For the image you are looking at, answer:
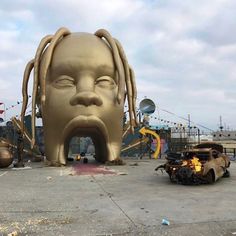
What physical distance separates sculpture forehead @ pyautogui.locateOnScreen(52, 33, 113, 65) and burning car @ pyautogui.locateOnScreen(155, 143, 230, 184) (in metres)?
9.04

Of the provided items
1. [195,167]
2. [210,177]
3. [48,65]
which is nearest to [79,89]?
[48,65]

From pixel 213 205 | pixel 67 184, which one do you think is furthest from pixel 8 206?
pixel 213 205

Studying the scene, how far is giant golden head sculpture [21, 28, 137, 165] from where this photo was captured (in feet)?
69.1

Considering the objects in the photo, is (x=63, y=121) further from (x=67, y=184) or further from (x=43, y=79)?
(x=67, y=184)

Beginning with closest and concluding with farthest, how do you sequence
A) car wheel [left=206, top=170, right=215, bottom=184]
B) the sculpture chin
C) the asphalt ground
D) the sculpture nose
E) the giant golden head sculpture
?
the asphalt ground, car wheel [left=206, top=170, right=215, bottom=184], the sculpture nose, the sculpture chin, the giant golden head sculpture

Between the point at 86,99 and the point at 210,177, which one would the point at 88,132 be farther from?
the point at 210,177

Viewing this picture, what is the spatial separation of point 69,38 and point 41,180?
34.2 feet

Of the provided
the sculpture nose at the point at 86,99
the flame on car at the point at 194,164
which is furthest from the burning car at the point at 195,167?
the sculpture nose at the point at 86,99

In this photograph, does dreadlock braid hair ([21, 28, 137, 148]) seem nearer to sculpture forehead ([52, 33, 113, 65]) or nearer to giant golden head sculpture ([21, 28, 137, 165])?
giant golden head sculpture ([21, 28, 137, 165])

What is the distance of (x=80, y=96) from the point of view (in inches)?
811

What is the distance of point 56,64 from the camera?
2158cm

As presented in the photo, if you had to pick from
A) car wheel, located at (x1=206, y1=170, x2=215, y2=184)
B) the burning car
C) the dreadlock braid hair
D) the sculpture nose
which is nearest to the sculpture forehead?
the dreadlock braid hair

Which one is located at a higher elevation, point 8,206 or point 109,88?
point 109,88

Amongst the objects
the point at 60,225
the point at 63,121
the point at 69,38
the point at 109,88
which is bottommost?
the point at 60,225
